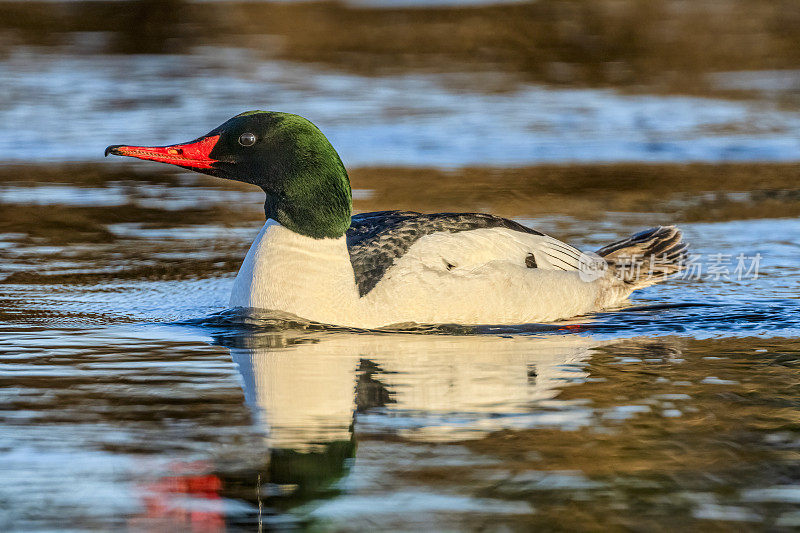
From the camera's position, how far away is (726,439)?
5008mm

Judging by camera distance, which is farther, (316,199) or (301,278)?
(316,199)

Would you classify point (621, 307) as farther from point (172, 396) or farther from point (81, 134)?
point (81, 134)

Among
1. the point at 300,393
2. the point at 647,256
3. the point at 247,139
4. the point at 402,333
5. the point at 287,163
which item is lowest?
the point at 300,393

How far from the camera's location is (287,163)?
6945 millimetres

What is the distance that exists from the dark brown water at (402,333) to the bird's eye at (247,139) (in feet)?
3.18

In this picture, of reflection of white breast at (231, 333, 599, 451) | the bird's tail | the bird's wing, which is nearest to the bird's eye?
the bird's wing

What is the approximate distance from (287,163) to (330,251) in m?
0.54

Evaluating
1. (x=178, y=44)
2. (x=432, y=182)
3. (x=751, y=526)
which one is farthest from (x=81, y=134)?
(x=751, y=526)

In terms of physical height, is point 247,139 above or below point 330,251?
above

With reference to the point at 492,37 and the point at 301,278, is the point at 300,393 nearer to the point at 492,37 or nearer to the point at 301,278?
the point at 301,278

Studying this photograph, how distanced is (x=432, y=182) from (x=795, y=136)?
435 centimetres

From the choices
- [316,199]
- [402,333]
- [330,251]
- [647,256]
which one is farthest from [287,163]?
[647,256]

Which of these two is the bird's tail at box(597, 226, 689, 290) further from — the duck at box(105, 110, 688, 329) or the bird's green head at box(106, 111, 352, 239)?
the bird's green head at box(106, 111, 352, 239)

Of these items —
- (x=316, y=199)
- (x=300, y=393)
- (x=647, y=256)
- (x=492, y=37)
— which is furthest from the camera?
(x=492, y=37)
